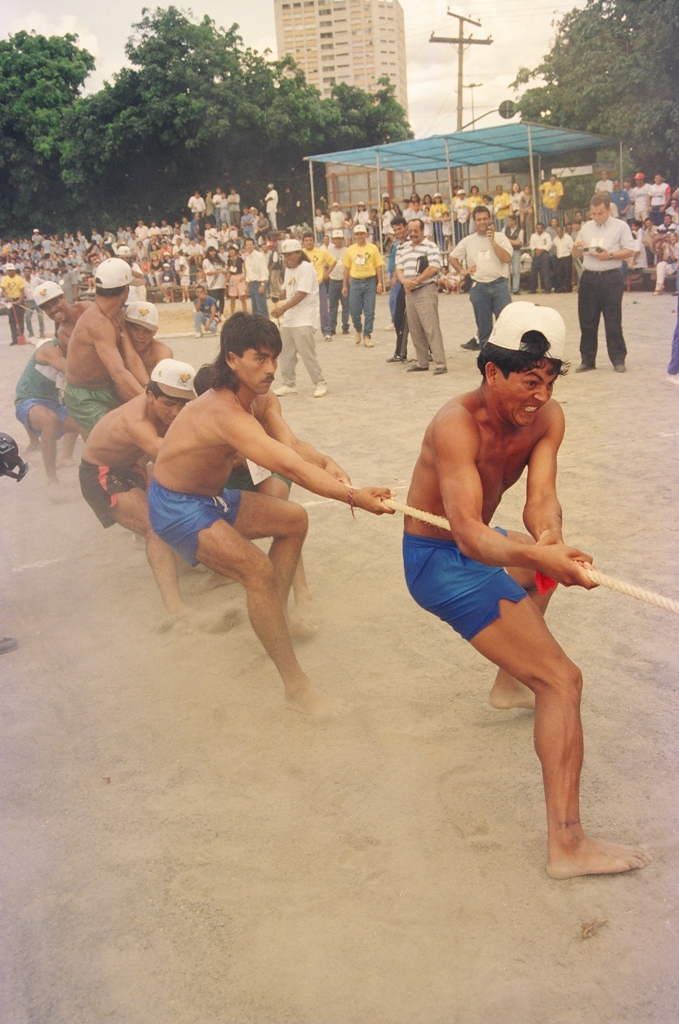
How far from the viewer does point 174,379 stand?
15.2 feet

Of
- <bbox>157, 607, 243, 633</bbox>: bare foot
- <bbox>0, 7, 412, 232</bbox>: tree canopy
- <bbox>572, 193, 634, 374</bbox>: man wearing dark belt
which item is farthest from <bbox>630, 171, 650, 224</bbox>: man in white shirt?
<bbox>157, 607, 243, 633</bbox>: bare foot

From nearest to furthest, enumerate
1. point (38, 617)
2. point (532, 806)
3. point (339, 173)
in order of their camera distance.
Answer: point (532, 806) < point (38, 617) < point (339, 173)

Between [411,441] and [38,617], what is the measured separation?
359cm

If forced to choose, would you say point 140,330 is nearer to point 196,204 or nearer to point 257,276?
point 257,276

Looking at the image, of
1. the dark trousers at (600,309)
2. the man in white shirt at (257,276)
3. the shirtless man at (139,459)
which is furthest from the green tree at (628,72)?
the shirtless man at (139,459)

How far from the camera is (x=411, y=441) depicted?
747cm

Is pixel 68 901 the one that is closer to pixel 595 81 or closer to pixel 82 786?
pixel 82 786

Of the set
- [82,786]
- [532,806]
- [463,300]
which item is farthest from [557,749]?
[463,300]

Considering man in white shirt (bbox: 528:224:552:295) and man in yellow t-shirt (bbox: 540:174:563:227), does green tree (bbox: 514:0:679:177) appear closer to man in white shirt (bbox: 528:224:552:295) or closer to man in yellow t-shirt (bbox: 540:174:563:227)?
man in yellow t-shirt (bbox: 540:174:563:227)

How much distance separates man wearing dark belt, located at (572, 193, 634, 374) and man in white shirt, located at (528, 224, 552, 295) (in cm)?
857

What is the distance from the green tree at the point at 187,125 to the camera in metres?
14.6

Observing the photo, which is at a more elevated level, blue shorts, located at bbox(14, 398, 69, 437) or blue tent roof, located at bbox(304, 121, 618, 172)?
blue tent roof, located at bbox(304, 121, 618, 172)

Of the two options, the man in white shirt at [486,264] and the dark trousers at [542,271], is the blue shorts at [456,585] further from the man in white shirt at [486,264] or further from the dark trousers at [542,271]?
the dark trousers at [542,271]

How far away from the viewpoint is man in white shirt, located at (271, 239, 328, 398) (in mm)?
9750
